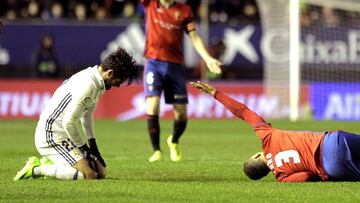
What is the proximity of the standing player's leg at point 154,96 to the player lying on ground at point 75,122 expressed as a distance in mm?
3504

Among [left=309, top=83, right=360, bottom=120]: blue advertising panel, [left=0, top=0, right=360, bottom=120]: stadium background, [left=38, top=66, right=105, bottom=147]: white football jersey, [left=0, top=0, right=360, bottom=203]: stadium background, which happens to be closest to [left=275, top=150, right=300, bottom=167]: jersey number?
[left=38, top=66, right=105, bottom=147]: white football jersey

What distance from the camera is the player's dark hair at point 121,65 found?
11.0 m

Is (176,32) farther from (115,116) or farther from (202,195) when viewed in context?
(115,116)

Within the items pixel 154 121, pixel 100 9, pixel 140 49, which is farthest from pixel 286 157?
pixel 100 9

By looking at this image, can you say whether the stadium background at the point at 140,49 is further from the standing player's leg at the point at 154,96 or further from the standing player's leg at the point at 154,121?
the standing player's leg at the point at 154,121

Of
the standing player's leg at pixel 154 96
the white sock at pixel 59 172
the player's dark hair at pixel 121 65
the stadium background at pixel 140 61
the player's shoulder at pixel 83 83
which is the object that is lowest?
the stadium background at pixel 140 61

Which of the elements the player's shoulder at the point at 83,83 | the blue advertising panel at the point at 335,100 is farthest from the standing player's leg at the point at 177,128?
the blue advertising panel at the point at 335,100

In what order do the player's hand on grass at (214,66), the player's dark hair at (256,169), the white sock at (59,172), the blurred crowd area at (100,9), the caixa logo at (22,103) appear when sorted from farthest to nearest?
1. the blurred crowd area at (100,9)
2. the caixa logo at (22,103)
3. the player's hand on grass at (214,66)
4. the white sock at (59,172)
5. the player's dark hair at (256,169)

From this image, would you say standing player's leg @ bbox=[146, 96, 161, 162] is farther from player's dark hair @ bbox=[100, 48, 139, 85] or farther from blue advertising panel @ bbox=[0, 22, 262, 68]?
A: blue advertising panel @ bbox=[0, 22, 262, 68]

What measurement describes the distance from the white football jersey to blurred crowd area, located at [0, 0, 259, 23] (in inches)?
751

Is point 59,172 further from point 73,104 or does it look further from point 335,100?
point 335,100

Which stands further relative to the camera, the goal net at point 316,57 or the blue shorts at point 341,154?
the goal net at point 316,57

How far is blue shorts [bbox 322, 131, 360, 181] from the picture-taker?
412 inches

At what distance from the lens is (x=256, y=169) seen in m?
11.1
